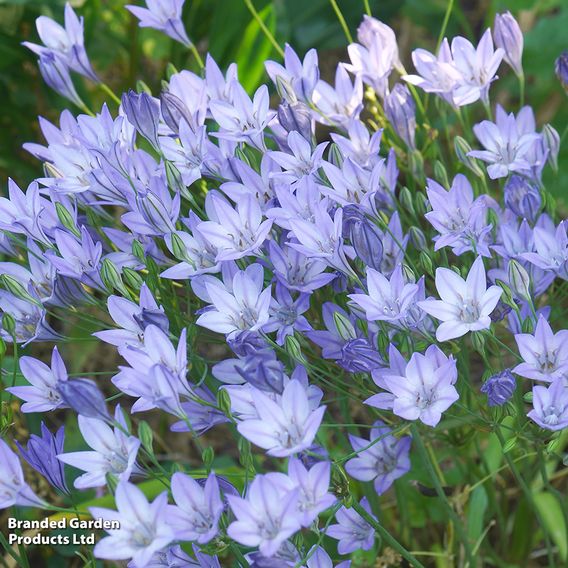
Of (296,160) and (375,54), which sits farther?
(375,54)

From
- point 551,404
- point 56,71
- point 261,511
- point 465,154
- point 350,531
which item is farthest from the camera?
point 56,71

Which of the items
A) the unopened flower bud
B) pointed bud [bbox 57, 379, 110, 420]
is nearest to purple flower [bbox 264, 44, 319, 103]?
the unopened flower bud

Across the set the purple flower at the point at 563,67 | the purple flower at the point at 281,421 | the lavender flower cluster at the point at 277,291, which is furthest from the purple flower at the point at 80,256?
the purple flower at the point at 563,67

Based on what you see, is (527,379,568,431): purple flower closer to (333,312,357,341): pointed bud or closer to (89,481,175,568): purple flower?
(333,312,357,341): pointed bud

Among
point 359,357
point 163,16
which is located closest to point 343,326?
point 359,357

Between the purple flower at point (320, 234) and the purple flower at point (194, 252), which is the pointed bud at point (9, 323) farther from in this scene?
the purple flower at point (320, 234)

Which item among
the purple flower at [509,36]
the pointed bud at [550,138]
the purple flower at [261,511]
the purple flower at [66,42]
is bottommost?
the purple flower at [261,511]

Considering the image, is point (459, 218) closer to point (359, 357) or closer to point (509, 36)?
point (359, 357)

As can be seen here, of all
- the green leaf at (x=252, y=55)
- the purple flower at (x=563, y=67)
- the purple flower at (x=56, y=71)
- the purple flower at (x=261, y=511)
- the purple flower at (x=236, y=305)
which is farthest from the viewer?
the green leaf at (x=252, y=55)
